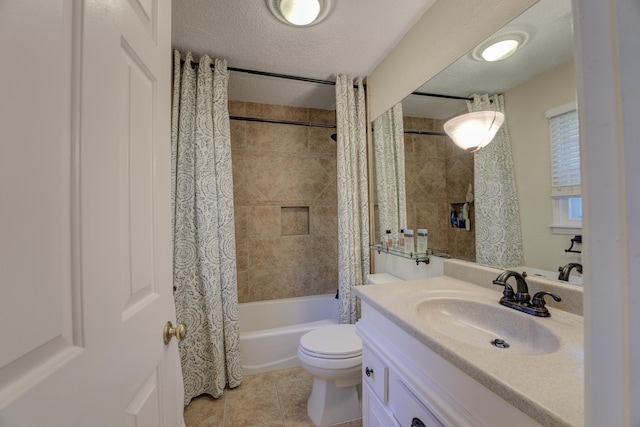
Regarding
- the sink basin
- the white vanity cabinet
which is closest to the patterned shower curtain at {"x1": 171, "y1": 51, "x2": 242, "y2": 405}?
the white vanity cabinet

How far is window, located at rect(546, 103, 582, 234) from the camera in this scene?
821mm

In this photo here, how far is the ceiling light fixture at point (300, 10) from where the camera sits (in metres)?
1.32

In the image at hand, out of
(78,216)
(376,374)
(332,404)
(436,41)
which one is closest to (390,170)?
(436,41)

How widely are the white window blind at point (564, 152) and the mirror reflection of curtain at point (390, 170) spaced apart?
33.4 inches

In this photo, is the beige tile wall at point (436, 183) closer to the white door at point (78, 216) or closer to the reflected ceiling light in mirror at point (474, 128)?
the reflected ceiling light in mirror at point (474, 128)

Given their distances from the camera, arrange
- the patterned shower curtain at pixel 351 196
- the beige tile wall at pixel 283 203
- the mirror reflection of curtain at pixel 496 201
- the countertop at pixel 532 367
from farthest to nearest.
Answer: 1. the beige tile wall at pixel 283 203
2. the patterned shower curtain at pixel 351 196
3. the mirror reflection of curtain at pixel 496 201
4. the countertop at pixel 532 367

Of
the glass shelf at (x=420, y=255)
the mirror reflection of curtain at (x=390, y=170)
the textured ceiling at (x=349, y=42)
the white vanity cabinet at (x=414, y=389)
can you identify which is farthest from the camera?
the mirror reflection of curtain at (x=390, y=170)

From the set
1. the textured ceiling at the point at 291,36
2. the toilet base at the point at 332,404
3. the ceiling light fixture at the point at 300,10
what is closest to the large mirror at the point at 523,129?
the textured ceiling at the point at 291,36

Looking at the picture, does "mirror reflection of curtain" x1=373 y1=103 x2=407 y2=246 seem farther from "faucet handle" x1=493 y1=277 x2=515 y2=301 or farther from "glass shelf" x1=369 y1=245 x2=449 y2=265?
"faucet handle" x1=493 y1=277 x2=515 y2=301

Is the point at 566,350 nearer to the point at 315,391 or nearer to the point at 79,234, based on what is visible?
the point at 79,234

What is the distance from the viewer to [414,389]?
751mm

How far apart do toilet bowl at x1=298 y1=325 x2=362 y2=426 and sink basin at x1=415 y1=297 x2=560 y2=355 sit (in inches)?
26.2

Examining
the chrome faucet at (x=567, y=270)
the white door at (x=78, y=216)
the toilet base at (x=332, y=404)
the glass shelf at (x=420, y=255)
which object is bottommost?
the toilet base at (x=332, y=404)

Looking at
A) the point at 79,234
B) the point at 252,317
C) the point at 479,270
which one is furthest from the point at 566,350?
the point at 252,317
